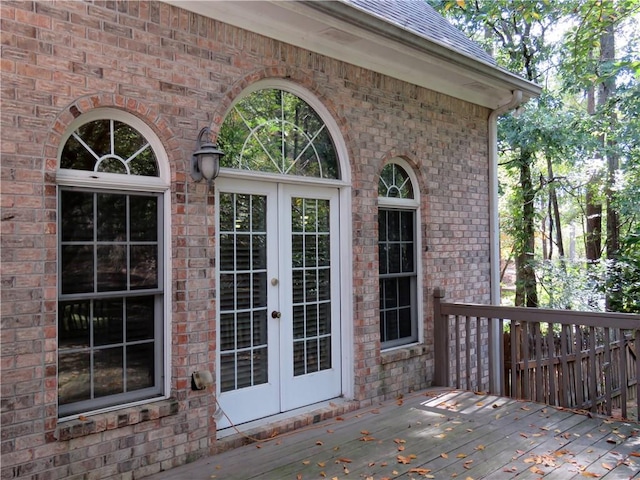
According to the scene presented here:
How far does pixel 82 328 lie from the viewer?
3.38 m

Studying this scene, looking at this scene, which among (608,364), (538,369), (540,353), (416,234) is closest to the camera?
(608,364)

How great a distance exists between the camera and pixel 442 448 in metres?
3.92

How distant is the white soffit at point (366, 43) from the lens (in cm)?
404

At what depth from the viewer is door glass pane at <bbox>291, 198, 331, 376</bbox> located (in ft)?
15.5

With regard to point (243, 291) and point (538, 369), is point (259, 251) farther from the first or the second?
point (538, 369)

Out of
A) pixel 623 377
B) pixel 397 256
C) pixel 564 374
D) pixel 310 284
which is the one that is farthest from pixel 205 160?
pixel 623 377

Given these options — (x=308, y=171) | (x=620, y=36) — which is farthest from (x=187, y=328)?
(x=620, y=36)

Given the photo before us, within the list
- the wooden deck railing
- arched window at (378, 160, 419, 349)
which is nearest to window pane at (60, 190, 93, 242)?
arched window at (378, 160, 419, 349)

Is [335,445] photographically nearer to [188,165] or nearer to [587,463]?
[587,463]

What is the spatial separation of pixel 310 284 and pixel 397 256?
1.37 m

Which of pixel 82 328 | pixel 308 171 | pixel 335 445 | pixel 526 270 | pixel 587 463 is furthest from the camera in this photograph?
pixel 526 270

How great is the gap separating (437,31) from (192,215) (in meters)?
4.20

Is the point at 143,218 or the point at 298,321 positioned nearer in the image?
the point at 143,218

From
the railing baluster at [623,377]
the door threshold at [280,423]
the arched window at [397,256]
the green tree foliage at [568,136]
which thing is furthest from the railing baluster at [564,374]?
the green tree foliage at [568,136]
